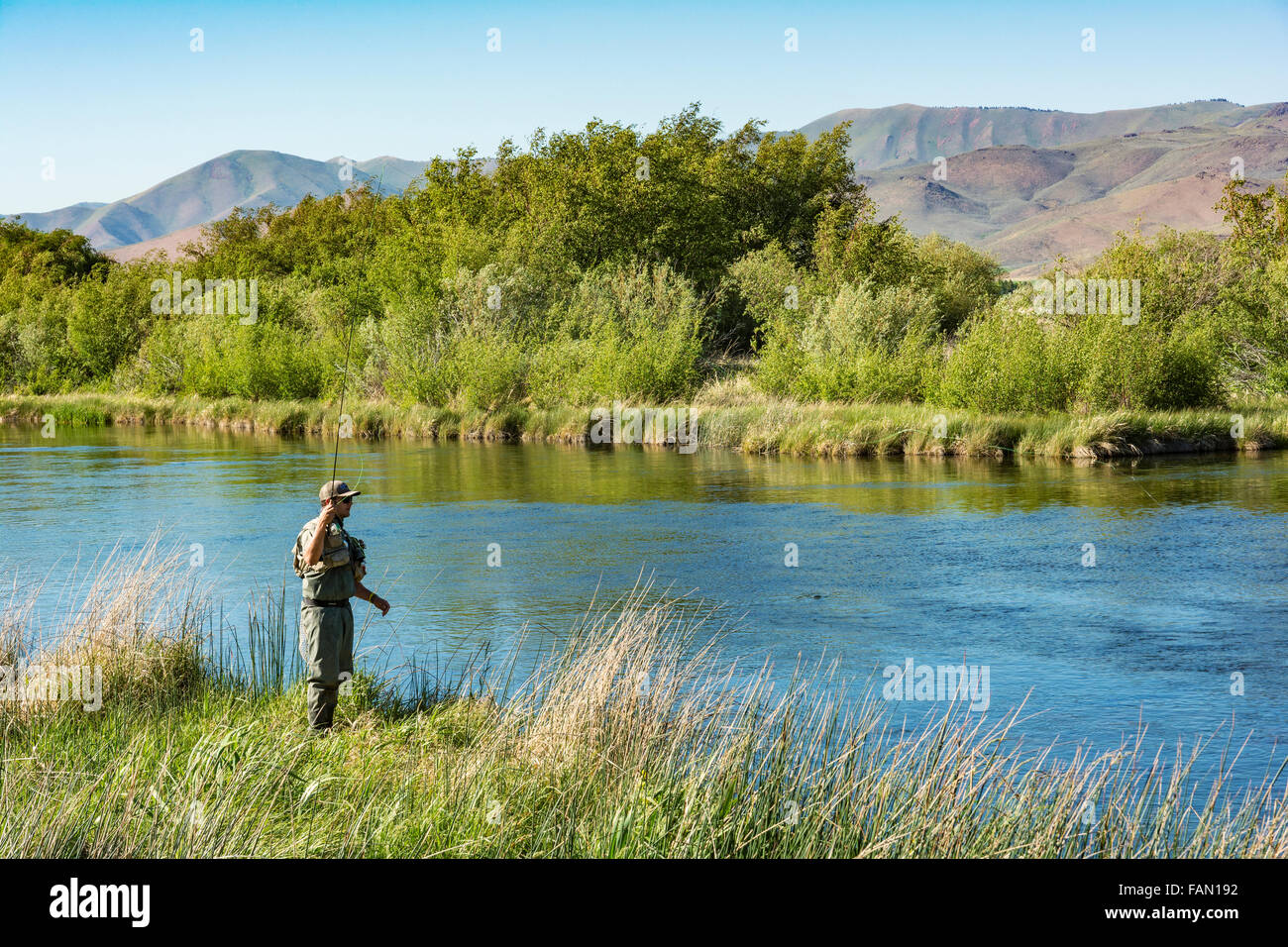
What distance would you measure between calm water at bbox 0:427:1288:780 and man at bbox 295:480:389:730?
144 inches

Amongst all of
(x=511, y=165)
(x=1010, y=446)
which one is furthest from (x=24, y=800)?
(x=511, y=165)

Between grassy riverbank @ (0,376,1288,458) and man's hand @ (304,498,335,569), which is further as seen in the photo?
grassy riverbank @ (0,376,1288,458)

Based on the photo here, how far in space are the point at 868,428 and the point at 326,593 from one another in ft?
92.8

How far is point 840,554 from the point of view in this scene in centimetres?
1950

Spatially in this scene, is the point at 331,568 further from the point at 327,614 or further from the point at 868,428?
the point at 868,428

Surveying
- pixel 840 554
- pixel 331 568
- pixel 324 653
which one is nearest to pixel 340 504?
pixel 331 568

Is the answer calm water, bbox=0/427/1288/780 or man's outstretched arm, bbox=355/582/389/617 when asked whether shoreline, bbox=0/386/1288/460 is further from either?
man's outstretched arm, bbox=355/582/389/617

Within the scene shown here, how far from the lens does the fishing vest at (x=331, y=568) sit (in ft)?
28.7

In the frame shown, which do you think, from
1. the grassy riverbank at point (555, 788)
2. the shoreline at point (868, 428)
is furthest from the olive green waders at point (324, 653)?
the shoreline at point (868, 428)

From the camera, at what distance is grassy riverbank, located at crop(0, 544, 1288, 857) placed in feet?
20.9

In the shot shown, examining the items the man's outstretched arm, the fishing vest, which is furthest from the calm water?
the fishing vest

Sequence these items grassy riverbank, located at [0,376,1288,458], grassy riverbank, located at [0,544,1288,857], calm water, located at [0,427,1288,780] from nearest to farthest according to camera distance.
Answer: grassy riverbank, located at [0,544,1288,857]
calm water, located at [0,427,1288,780]
grassy riverbank, located at [0,376,1288,458]

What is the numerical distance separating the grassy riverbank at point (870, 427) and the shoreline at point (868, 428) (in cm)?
3
